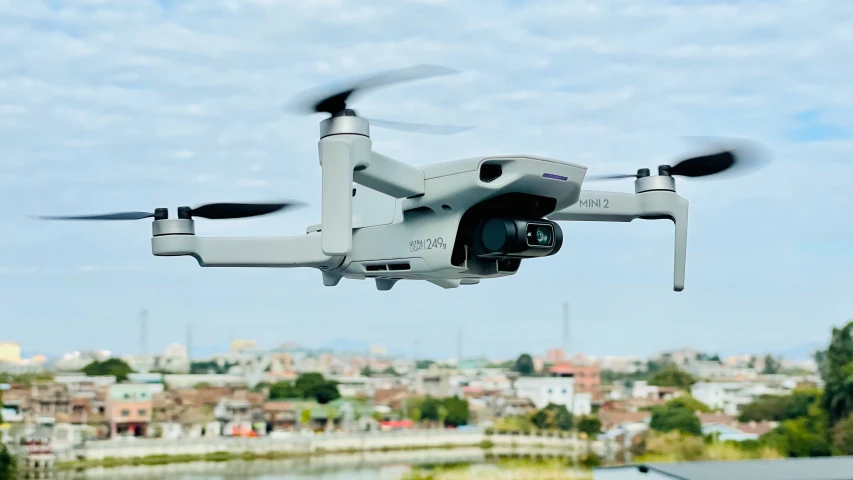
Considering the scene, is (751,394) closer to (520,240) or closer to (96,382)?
(96,382)

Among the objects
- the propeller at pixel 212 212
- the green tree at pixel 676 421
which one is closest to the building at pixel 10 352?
the green tree at pixel 676 421

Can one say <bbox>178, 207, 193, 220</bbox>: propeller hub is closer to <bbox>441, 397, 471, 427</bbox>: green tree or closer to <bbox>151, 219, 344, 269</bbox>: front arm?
<bbox>151, 219, 344, 269</bbox>: front arm

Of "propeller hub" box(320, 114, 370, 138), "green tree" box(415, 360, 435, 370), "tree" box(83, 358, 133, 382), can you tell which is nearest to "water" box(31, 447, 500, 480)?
"tree" box(83, 358, 133, 382)

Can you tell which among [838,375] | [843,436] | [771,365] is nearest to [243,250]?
[843,436]

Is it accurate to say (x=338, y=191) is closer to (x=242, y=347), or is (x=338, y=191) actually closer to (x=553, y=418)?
(x=553, y=418)

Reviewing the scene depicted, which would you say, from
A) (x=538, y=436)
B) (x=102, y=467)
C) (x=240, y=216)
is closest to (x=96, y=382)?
(x=102, y=467)

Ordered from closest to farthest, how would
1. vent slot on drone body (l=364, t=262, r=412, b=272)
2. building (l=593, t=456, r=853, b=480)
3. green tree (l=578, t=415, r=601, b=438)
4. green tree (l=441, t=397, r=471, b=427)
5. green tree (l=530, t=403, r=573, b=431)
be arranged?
1. vent slot on drone body (l=364, t=262, r=412, b=272)
2. building (l=593, t=456, r=853, b=480)
3. green tree (l=578, t=415, r=601, b=438)
4. green tree (l=530, t=403, r=573, b=431)
5. green tree (l=441, t=397, r=471, b=427)
